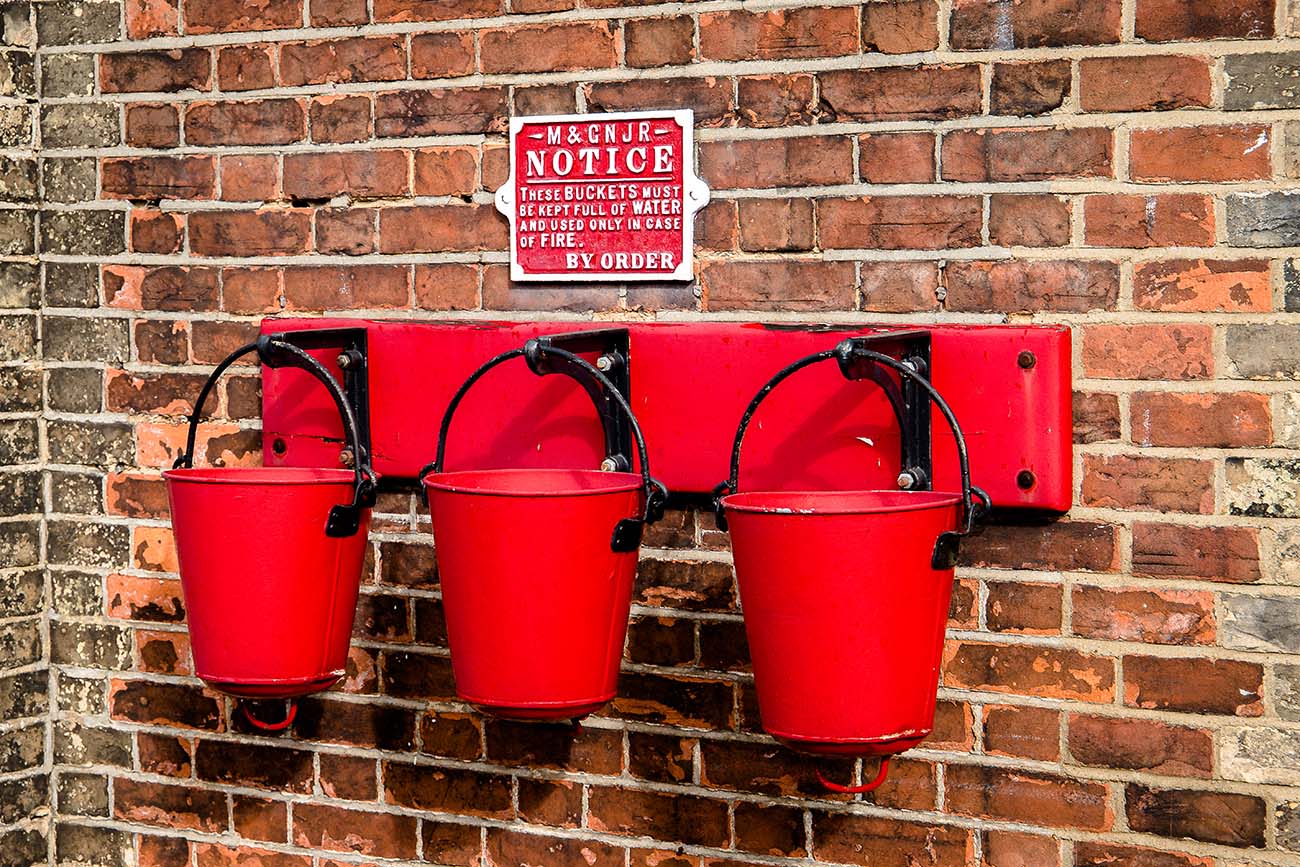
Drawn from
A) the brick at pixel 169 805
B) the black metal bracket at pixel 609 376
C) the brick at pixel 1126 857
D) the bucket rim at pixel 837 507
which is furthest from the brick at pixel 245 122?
the brick at pixel 1126 857

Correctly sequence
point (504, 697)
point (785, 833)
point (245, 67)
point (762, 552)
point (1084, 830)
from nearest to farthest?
1. point (762, 552)
2. point (504, 697)
3. point (1084, 830)
4. point (785, 833)
5. point (245, 67)

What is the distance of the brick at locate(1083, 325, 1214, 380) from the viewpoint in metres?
1.72

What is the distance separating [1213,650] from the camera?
1.73 m

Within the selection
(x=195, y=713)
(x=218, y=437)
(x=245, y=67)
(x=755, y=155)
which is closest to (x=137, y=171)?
(x=245, y=67)

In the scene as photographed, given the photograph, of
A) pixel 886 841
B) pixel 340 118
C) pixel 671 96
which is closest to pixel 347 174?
pixel 340 118

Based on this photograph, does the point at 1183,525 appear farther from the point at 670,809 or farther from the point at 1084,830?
the point at 670,809

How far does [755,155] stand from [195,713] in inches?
50.5

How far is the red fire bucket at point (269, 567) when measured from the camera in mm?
1770

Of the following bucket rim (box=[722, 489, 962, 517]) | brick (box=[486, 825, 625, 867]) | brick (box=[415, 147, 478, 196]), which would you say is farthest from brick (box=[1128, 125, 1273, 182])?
brick (box=[486, 825, 625, 867])

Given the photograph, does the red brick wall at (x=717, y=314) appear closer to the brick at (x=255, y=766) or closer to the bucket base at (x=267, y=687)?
the brick at (x=255, y=766)

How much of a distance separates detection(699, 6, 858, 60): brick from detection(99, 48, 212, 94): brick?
0.83 m

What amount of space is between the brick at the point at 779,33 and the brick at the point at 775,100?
32 mm

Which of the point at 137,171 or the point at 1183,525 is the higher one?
the point at 137,171

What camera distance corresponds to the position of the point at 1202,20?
5.58 feet
